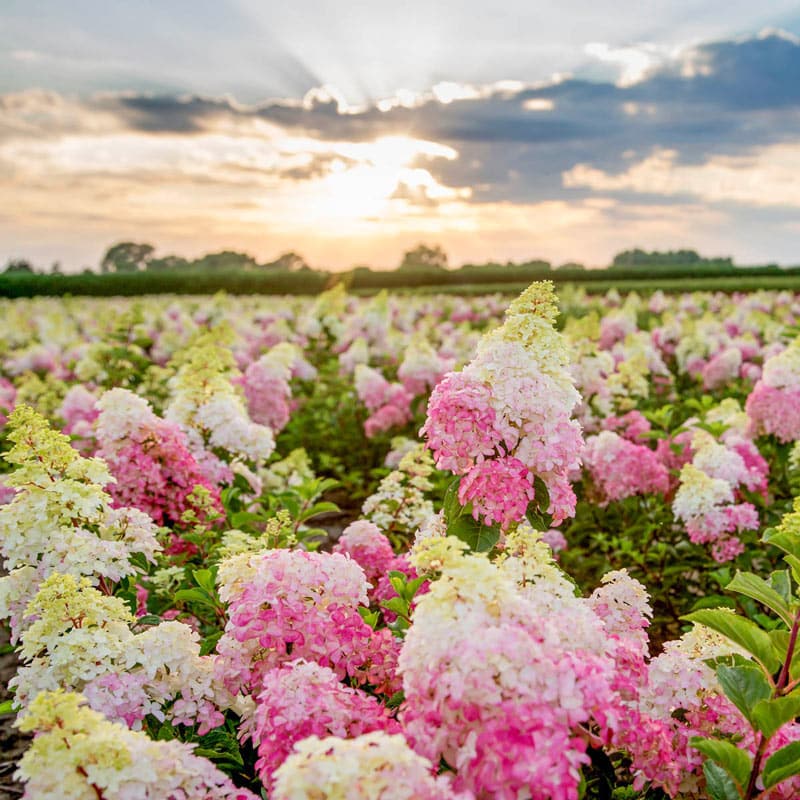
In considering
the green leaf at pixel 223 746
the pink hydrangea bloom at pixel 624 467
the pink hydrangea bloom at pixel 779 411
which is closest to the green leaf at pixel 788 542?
the green leaf at pixel 223 746

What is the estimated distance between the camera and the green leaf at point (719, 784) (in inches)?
80.1

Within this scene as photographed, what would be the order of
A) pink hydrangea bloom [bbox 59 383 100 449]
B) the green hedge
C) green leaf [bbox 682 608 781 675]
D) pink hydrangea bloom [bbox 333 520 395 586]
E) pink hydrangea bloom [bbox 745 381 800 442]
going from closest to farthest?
green leaf [bbox 682 608 781 675], pink hydrangea bloom [bbox 333 520 395 586], pink hydrangea bloom [bbox 745 381 800 442], pink hydrangea bloom [bbox 59 383 100 449], the green hedge

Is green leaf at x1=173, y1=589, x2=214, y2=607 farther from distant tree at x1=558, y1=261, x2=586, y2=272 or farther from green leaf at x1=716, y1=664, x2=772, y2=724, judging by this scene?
distant tree at x1=558, y1=261, x2=586, y2=272

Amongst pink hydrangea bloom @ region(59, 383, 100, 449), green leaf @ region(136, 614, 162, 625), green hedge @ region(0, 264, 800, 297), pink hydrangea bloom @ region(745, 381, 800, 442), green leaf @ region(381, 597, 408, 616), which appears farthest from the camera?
green hedge @ region(0, 264, 800, 297)

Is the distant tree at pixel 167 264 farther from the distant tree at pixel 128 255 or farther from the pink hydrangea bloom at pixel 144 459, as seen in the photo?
the pink hydrangea bloom at pixel 144 459

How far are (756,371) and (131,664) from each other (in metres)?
8.59

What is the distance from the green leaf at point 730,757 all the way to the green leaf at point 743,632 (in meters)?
0.27

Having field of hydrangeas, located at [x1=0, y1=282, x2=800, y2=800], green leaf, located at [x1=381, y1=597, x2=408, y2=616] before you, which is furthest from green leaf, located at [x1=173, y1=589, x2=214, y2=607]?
green leaf, located at [x1=381, y1=597, x2=408, y2=616]

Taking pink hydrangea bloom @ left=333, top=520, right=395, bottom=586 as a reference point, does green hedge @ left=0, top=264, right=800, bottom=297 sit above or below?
above

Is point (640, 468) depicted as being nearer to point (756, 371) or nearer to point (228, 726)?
point (228, 726)

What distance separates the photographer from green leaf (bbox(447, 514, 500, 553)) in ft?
8.34

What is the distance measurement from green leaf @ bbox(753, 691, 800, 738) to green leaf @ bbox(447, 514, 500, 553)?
84 centimetres

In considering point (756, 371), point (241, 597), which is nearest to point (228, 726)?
point (241, 597)

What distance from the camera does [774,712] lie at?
76.8 inches
